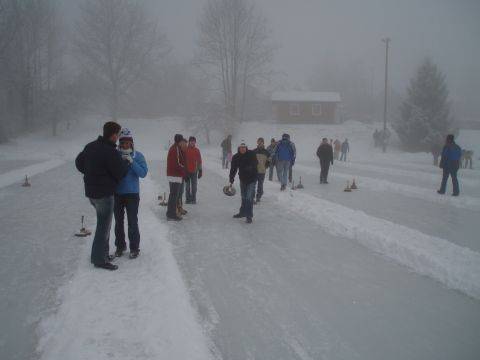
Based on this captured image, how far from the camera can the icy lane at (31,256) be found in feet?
13.1

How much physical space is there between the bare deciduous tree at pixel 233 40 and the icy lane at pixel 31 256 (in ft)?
122

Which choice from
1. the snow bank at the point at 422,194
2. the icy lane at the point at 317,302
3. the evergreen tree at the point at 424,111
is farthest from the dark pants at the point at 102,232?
the evergreen tree at the point at 424,111

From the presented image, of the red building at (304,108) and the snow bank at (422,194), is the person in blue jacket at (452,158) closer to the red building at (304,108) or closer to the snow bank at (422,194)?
the snow bank at (422,194)

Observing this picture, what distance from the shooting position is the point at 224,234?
7906 millimetres

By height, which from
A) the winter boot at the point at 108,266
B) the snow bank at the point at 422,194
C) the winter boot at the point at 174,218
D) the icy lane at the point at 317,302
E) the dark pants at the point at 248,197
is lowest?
the icy lane at the point at 317,302

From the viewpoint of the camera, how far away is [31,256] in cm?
629

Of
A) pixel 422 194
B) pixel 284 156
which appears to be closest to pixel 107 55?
pixel 284 156

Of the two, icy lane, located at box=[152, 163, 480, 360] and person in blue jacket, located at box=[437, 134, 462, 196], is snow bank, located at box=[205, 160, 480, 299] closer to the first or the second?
icy lane, located at box=[152, 163, 480, 360]

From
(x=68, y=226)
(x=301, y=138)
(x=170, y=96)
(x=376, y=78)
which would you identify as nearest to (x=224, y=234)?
(x=68, y=226)

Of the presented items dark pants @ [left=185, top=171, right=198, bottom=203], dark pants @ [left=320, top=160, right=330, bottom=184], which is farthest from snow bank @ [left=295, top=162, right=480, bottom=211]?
dark pants @ [left=185, top=171, right=198, bottom=203]

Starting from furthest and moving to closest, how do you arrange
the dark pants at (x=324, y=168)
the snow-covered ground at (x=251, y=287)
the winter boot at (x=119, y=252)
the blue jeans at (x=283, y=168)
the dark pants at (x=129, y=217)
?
the dark pants at (x=324, y=168), the blue jeans at (x=283, y=168), the winter boot at (x=119, y=252), the dark pants at (x=129, y=217), the snow-covered ground at (x=251, y=287)

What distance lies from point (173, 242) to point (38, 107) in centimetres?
4386

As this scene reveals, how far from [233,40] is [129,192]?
4583 cm

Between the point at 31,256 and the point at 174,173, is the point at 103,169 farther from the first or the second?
the point at 174,173
